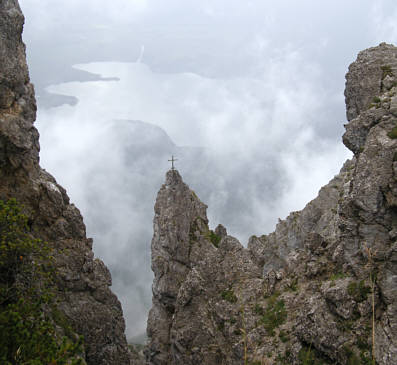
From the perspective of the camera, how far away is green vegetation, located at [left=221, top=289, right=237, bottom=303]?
116ft

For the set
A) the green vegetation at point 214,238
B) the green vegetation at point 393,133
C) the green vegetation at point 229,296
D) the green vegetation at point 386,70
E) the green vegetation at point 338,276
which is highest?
→ the green vegetation at point 386,70

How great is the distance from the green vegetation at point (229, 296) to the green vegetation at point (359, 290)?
48.2 ft

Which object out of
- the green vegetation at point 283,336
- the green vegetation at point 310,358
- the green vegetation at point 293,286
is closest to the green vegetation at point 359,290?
the green vegetation at point 310,358

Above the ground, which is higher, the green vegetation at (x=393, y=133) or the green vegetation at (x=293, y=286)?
the green vegetation at (x=393, y=133)

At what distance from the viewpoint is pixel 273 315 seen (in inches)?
1139

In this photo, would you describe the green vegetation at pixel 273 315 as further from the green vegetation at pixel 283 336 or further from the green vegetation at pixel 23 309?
the green vegetation at pixel 23 309

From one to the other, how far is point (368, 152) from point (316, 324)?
1247 centimetres

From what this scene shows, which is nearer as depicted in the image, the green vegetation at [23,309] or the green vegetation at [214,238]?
the green vegetation at [23,309]

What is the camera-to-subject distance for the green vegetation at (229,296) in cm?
3522

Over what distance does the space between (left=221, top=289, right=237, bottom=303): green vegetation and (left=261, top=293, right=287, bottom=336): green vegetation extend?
5.18 meters

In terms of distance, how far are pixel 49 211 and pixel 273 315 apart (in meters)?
22.5

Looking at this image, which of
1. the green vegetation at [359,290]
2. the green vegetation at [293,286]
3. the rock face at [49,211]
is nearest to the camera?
the green vegetation at [359,290]

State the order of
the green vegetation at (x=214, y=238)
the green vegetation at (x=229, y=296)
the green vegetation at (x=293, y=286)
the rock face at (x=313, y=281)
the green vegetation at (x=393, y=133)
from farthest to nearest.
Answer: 1. the green vegetation at (x=214, y=238)
2. the green vegetation at (x=229, y=296)
3. the green vegetation at (x=293, y=286)
4. the green vegetation at (x=393, y=133)
5. the rock face at (x=313, y=281)

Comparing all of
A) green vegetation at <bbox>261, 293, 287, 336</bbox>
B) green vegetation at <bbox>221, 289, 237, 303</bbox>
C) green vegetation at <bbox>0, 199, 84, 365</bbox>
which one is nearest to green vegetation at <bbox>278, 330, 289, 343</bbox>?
green vegetation at <bbox>261, 293, 287, 336</bbox>
